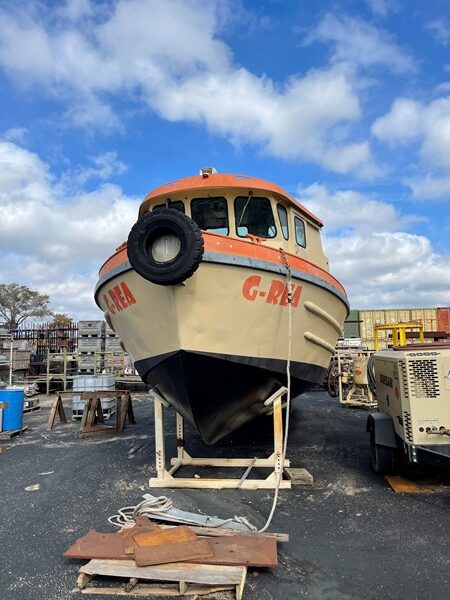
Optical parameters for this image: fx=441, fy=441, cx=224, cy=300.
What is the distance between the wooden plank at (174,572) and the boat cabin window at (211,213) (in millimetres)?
3681

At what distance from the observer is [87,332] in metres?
16.2

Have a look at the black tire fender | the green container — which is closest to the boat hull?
the black tire fender

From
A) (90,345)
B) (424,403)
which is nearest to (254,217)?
(424,403)

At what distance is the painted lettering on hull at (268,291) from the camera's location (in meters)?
4.46

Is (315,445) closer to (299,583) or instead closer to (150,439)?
(150,439)

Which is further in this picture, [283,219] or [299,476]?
[283,219]

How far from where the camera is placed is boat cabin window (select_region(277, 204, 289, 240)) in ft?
18.6

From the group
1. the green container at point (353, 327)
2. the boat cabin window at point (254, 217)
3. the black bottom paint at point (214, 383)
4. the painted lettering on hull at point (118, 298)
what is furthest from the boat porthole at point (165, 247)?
the green container at point (353, 327)

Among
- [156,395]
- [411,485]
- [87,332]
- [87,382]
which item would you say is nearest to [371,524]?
[411,485]

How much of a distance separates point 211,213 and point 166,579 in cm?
399

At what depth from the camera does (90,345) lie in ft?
52.0

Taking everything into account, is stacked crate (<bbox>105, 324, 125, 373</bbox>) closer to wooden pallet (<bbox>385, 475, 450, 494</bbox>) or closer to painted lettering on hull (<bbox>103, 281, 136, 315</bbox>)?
painted lettering on hull (<bbox>103, 281, 136, 315</bbox>)

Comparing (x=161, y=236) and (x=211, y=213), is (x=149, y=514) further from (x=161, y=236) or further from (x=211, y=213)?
(x=211, y=213)

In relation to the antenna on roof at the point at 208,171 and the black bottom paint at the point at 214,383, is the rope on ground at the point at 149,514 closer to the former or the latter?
the black bottom paint at the point at 214,383
